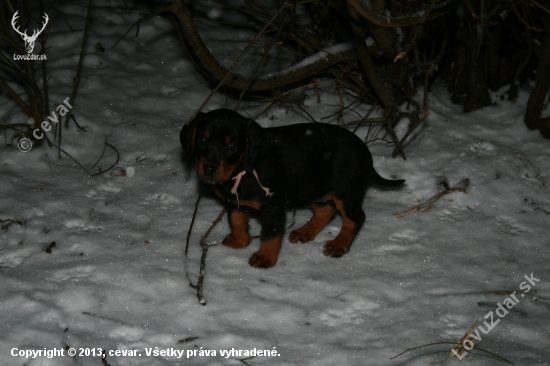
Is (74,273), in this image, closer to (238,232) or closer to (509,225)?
(238,232)

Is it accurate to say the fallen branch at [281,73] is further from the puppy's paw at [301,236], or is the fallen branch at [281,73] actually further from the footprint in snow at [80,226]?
the footprint in snow at [80,226]

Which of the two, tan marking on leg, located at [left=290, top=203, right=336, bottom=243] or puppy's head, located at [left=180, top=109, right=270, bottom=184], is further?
tan marking on leg, located at [left=290, top=203, right=336, bottom=243]

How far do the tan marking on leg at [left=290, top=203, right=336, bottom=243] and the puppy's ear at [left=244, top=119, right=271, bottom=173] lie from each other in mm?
801

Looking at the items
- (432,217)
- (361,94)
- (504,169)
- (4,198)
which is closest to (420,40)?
(361,94)

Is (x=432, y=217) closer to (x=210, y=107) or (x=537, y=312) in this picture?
(x=537, y=312)

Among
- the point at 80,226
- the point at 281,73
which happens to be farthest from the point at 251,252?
the point at 281,73

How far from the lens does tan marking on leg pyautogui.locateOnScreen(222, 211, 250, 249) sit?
149 inches

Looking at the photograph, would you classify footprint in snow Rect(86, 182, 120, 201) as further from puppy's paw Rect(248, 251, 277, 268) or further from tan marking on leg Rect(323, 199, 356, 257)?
tan marking on leg Rect(323, 199, 356, 257)

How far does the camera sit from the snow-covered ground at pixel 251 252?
3018 mm

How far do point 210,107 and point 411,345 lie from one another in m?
3.03

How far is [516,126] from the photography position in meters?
4.98

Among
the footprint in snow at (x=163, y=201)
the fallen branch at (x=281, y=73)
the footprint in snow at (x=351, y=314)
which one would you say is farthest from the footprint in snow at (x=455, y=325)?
the fallen branch at (x=281, y=73)

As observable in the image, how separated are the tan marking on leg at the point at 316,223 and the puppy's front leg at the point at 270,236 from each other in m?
0.33

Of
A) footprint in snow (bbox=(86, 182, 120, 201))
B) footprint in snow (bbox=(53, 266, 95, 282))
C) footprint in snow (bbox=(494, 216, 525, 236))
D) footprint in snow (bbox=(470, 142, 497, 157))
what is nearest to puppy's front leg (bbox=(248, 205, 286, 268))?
footprint in snow (bbox=(53, 266, 95, 282))
